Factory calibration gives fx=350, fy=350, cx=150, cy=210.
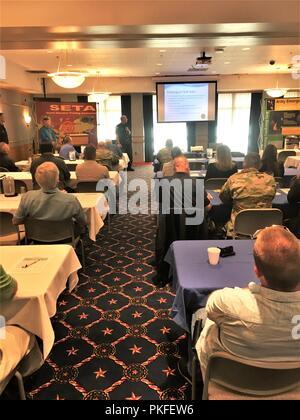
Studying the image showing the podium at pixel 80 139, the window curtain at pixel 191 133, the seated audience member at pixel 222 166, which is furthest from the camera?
the window curtain at pixel 191 133

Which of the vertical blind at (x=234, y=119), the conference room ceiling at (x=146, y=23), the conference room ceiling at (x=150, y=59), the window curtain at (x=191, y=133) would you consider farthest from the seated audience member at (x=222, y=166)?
the vertical blind at (x=234, y=119)

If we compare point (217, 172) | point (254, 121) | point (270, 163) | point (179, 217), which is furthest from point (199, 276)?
point (254, 121)

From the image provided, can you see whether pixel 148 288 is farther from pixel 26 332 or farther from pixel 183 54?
pixel 183 54

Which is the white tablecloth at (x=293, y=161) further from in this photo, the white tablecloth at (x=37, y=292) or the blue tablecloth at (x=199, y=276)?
the white tablecloth at (x=37, y=292)

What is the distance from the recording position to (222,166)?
5.02m

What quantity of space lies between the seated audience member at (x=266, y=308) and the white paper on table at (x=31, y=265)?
115 centimetres

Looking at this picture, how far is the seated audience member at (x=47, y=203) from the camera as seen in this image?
309 cm

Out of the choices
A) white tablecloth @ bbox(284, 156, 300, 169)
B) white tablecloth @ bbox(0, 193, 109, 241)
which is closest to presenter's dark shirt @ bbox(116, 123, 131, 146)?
white tablecloth @ bbox(284, 156, 300, 169)

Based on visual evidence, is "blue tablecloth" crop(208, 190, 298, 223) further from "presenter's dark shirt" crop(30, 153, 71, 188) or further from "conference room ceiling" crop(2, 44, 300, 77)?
"conference room ceiling" crop(2, 44, 300, 77)

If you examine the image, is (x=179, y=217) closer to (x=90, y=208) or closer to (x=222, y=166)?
(x=90, y=208)

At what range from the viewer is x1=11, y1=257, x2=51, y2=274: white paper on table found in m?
2.10

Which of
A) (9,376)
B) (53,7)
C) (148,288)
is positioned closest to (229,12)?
(53,7)

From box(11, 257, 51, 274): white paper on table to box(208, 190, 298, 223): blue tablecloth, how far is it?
2.22m

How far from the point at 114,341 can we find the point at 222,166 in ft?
10.3
